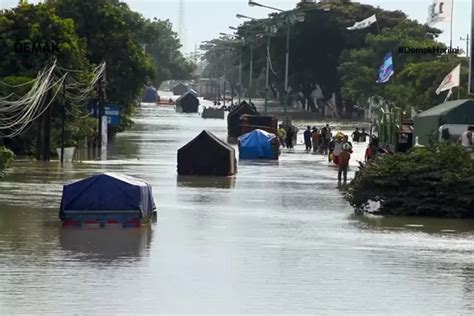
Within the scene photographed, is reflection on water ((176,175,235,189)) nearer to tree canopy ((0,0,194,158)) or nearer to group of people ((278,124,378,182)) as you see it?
group of people ((278,124,378,182))

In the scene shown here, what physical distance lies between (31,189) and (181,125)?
68.0 metres

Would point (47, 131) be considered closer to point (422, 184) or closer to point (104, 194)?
point (422, 184)

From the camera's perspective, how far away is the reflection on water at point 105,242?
22797 mm

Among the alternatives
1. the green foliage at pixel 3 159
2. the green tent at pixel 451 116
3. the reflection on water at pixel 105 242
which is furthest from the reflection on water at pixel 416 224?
the green foliage at pixel 3 159

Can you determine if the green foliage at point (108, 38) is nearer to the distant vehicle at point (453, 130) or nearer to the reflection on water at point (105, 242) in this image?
the distant vehicle at point (453, 130)

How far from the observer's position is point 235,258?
22.8 metres

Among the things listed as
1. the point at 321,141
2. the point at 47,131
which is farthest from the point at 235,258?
the point at 321,141

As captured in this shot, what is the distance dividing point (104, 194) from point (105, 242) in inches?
82.3

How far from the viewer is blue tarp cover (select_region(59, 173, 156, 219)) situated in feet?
87.1

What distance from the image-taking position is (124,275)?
66.4 feet

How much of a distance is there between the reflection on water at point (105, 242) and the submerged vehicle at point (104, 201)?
261 mm

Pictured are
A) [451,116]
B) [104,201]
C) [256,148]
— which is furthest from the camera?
[256,148]

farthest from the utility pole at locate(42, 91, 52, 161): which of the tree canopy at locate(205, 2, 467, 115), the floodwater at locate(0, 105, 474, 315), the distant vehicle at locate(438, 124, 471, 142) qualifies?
the tree canopy at locate(205, 2, 467, 115)

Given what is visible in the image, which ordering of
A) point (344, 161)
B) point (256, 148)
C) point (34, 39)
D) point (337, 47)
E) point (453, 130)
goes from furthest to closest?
point (337, 47) → point (34, 39) → point (256, 148) → point (453, 130) → point (344, 161)
